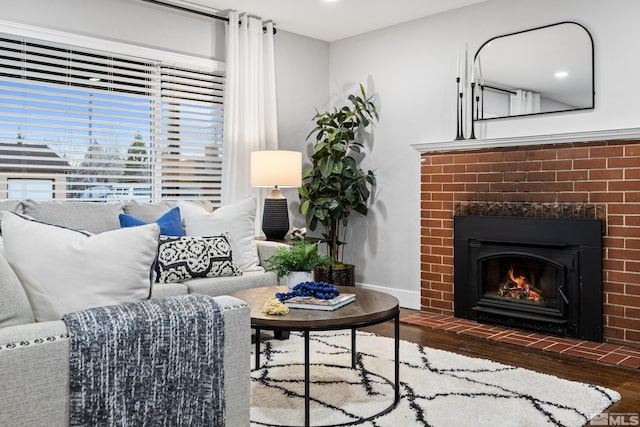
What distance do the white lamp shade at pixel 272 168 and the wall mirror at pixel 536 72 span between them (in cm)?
154

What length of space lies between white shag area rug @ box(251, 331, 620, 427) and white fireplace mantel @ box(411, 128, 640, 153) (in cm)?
166

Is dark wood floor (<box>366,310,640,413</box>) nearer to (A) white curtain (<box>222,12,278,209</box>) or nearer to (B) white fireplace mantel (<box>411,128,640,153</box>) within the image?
(B) white fireplace mantel (<box>411,128,640,153</box>)

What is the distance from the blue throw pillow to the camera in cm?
343

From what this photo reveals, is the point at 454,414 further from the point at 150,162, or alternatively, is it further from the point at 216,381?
the point at 150,162

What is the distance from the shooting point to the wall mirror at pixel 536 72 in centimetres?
398

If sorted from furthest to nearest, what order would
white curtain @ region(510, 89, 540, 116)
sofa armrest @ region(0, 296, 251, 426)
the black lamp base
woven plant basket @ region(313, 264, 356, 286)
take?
woven plant basket @ region(313, 264, 356, 286), the black lamp base, white curtain @ region(510, 89, 540, 116), sofa armrest @ region(0, 296, 251, 426)

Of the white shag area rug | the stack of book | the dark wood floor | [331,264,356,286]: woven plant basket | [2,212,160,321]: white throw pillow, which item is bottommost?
the dark wood floor

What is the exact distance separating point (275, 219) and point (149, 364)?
3.13 metres

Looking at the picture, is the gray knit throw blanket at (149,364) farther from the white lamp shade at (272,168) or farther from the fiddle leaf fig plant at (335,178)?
the fiddle leaf fig plant at (335,178)

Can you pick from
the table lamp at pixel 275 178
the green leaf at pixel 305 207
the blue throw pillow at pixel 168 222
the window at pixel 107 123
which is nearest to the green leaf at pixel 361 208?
the green leaf at pixel 305 207

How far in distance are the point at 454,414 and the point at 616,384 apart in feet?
3.47

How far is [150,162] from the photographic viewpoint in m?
4.47

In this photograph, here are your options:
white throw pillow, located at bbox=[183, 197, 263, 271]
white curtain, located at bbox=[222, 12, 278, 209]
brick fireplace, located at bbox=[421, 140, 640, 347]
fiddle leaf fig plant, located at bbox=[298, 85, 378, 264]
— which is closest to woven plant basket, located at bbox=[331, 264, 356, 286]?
fiddle leaf fig plant, located at bbox=[298, 85, 378, 264]

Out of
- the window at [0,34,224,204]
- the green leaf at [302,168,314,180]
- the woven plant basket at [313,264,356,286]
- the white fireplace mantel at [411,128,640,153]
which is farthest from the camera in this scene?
the green leaf at [302,168,314,180]
